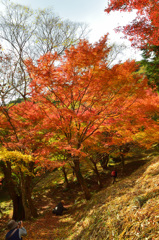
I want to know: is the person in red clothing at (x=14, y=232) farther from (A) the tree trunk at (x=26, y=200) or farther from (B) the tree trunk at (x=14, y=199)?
(B) the tree trunk at (x=14, y=199)

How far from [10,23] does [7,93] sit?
6.28 metres

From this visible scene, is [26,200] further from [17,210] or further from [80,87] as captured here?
[80,87]

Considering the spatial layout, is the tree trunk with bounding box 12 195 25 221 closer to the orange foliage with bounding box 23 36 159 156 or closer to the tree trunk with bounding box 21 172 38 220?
the tree trunk with bounding box 21 172 38 220

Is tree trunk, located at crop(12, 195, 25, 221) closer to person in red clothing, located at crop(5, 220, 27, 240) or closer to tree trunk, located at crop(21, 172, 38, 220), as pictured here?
tree trunk, located at crop(21, 172, 38, 220)

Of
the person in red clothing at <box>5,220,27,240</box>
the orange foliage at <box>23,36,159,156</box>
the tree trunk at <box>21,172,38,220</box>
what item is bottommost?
the tree trunk at <box>21,172,38,220</box>

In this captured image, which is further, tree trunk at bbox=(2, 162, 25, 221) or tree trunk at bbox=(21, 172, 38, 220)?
tree trunk at bbox=(2, 162, 25, 221)

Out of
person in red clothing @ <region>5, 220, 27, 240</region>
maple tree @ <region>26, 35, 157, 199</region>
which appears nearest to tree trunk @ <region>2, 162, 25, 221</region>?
maple tree @ <region>26, 35, 157, 199</region>

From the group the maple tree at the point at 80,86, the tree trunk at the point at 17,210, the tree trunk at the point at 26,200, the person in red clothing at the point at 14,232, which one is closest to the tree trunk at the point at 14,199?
the tree trunk at the point at 17,210

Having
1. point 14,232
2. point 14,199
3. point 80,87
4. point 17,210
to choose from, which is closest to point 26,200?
point 14,199

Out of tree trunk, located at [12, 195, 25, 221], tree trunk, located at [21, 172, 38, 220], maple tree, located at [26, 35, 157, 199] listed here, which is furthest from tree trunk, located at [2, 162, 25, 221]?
maple tree, located at [26, 35, 157, 199]

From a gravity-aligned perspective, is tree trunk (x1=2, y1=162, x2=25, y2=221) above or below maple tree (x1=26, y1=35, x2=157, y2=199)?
below

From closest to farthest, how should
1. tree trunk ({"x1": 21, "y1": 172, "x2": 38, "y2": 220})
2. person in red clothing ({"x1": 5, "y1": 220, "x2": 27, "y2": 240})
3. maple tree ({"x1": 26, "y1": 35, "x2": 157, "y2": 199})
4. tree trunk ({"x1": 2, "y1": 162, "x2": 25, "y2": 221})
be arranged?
1. person in red clothing ({"x1": 5, "y1": 220, "x2": 27, "y2": 240})
2. maple tree ({"x1": 26, "y1": 35, "x2": 157, "y2": 199})
3. tree trunk ({"x1": 21, "y1": 172, "x2": 38, "y2": 220})
4. tree trunk ({"x1": 2, "y1": 162, "x2": 25, "y2": 221})

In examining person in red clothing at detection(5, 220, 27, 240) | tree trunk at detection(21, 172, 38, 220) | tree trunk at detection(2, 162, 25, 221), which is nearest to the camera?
person in red clothing at detection(5, 220, 27, 240)

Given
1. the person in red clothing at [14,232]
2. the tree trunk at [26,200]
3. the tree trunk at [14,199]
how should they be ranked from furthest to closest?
the tree trunk at [14,199] → the tree trunk at [26,200] → the person in red clothing at [14,232]
